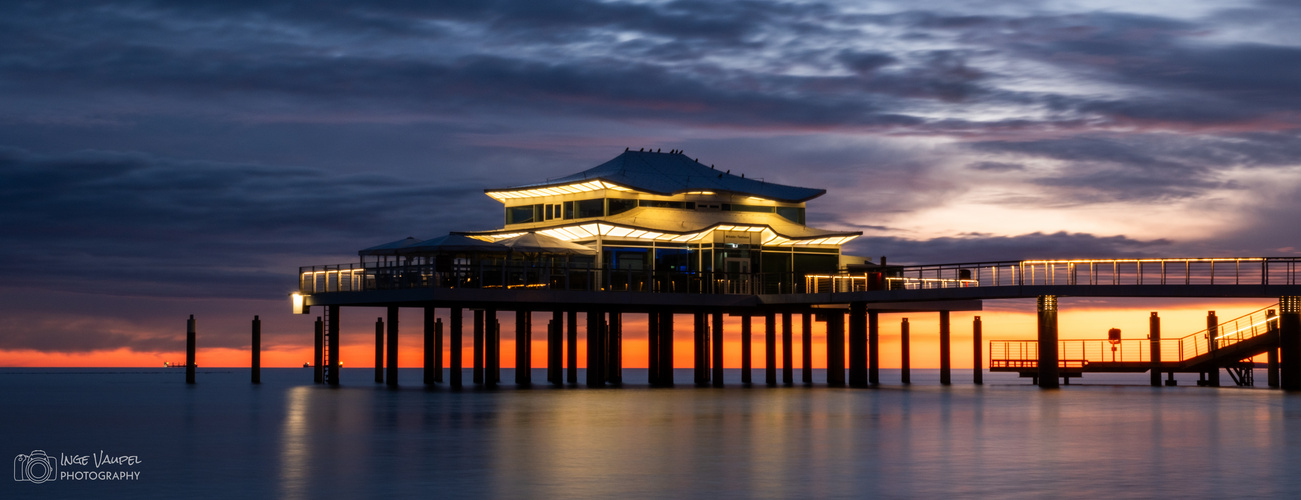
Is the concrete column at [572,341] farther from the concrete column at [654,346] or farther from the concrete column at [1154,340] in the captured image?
the concrete column at [1154,340]

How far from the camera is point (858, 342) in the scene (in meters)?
59.6

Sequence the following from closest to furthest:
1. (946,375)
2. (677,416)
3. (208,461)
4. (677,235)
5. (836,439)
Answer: (208,461) < (836,439) < (677,416) < (677,235) < (946,375)

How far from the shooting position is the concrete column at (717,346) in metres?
63.8

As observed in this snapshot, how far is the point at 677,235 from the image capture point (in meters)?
62.0

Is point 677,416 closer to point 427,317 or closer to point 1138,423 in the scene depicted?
point 1138,423

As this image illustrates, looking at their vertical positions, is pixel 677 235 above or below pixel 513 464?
above

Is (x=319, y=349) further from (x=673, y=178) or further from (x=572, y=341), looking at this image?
(x=673, y=178)

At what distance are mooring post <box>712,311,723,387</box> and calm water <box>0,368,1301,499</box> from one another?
15493 mm

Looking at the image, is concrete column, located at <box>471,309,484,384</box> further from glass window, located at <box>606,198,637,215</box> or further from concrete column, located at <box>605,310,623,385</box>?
concrete column, located at <box>605,310,623,385</box>

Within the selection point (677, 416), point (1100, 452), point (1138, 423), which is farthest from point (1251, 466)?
point (677, 416)

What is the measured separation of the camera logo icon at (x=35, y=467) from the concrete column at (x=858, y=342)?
3655 centimetres

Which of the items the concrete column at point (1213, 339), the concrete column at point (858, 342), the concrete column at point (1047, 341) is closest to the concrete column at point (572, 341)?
the concrete column at point (858, 342)

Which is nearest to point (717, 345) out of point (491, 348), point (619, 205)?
point (619, 205)

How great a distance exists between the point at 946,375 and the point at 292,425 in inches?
1695
